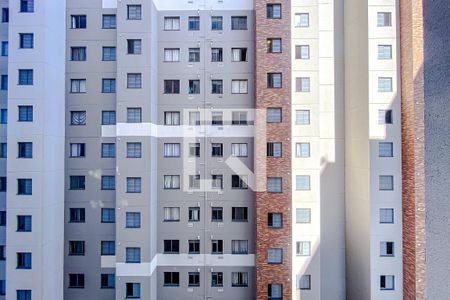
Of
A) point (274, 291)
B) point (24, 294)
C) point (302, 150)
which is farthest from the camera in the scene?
point (302, 150)

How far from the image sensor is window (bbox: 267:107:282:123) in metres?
→ 3.77

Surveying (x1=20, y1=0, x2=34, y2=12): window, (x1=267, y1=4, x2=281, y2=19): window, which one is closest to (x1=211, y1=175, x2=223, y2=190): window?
(x1=267, y1=4, x2=281, y2=19): window

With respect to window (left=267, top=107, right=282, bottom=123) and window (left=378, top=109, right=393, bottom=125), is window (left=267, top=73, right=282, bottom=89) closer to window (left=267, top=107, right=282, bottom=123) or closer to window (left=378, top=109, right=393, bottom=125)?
window (left=267, top=107, right=282, bottom=123)

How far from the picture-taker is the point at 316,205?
3838 millimetres

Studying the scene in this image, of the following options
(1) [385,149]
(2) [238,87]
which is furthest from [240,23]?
(1) [385,149]

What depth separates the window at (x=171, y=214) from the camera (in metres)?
4.00

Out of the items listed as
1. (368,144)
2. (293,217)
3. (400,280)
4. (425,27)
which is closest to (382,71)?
(368,144)

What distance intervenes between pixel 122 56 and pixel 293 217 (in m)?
2.77

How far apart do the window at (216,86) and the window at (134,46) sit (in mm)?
950

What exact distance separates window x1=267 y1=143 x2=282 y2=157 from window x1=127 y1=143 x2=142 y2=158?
4.96 ft

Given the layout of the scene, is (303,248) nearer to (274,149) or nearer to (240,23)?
(274,149)

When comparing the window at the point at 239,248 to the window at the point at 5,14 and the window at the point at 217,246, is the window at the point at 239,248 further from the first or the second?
the window at the point at 5,14

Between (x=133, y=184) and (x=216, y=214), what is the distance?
1.06 meters

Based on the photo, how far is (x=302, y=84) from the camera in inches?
151
